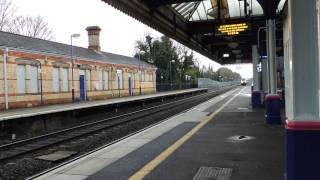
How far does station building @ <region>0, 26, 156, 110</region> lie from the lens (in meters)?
27.8

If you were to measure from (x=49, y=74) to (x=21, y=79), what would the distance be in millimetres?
3577

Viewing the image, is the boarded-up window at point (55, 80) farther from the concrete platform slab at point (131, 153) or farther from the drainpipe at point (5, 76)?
the concrete platform slab at point (131, 153)

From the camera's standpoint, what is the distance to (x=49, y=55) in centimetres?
Answer: 3256

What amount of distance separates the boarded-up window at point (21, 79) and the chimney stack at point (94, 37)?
20199 mm

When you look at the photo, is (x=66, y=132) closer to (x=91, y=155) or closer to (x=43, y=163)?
(x=43, y=163)

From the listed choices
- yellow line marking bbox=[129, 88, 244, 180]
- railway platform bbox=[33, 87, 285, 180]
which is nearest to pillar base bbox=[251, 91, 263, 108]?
railway platform bbox=[33, 87, 285, 180]

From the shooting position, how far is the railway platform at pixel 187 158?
7230 mm

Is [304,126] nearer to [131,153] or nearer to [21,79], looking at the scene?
Result: [131,153]

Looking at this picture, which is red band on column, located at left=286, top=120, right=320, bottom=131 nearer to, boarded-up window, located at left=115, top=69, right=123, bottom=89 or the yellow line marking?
the yellow line marking

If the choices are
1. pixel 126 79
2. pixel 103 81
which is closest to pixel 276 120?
pixel 103 81

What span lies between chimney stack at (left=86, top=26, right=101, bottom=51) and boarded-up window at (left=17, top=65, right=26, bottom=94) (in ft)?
66.3

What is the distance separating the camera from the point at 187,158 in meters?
8.51

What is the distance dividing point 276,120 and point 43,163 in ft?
25.6

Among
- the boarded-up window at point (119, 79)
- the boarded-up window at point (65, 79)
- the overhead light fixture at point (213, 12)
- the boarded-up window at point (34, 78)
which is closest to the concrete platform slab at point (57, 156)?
the overhead light fixture at point (213, 12)
